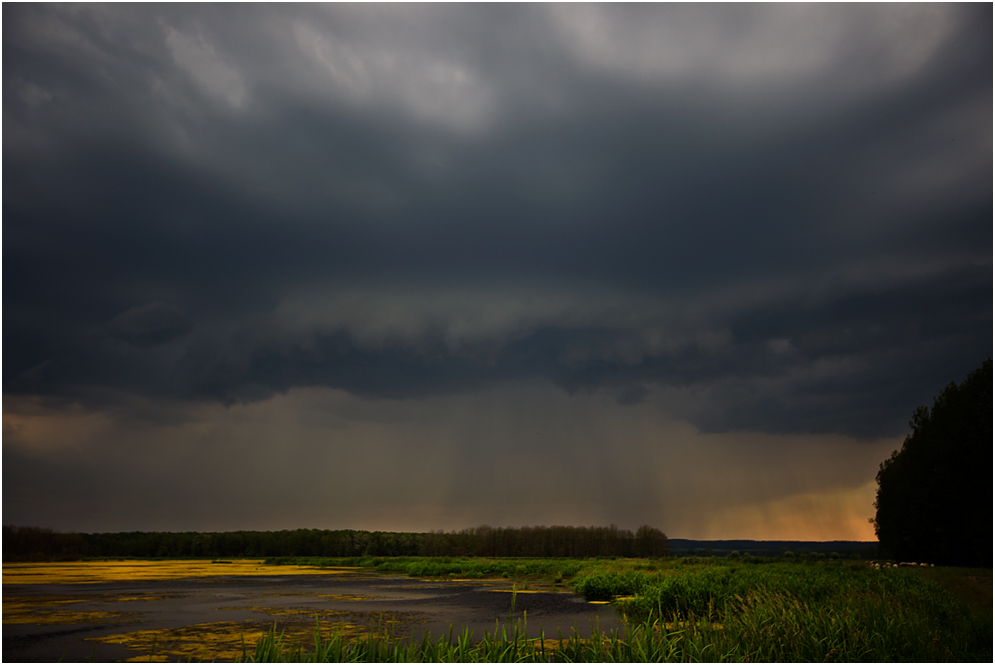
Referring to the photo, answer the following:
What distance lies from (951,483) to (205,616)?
165 feet

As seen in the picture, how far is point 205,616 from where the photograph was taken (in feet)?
60.6

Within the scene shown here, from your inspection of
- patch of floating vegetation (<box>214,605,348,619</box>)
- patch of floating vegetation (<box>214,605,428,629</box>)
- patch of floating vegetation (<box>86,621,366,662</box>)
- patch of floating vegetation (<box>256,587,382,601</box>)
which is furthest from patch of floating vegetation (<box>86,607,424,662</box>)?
patch of floating vegetation (<box>256,587,382,601</box>)

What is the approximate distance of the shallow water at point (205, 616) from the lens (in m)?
13.0

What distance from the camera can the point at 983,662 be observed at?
1207 cm

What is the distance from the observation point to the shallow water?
42.6 feet

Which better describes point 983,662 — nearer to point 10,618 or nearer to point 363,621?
point 363,621

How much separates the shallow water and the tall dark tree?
31.4 m

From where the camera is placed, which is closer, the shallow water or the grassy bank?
the grassy bank

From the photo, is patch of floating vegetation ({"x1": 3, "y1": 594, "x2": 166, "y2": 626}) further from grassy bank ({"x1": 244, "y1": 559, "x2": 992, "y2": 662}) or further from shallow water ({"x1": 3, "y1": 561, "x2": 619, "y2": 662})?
grassy bank ({"x1": 244, "y1": 559, "x2": 992, "y2": 662})

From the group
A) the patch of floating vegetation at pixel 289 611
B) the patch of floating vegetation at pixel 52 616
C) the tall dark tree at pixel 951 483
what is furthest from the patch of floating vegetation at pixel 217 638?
the tall dark tree at pixel 951 483

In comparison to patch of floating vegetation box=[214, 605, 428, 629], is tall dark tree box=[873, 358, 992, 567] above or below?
above

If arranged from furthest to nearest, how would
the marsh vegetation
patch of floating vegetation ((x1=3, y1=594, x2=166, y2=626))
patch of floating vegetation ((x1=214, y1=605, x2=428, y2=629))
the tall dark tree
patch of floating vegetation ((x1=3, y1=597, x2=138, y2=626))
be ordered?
the tall dark tree, patch of floating vegetation ((x1=214, y1=605, x2=428, y2=629)), patch of floating vegetation ((x1=3, y1=594, x2=166, y2=626)), patch of floating vegetation ((x1=3, y1=597, x2=138, y2=626)), the marsh vegetation

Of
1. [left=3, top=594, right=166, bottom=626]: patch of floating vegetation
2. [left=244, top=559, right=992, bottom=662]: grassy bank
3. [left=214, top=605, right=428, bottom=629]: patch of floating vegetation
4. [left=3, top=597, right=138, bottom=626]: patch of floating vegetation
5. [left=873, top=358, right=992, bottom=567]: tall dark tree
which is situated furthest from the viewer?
[left=873, top=358, right=992, bottom=567]: tall dark tree

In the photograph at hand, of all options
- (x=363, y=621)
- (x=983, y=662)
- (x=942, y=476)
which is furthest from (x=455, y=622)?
(x=942, y=476)
